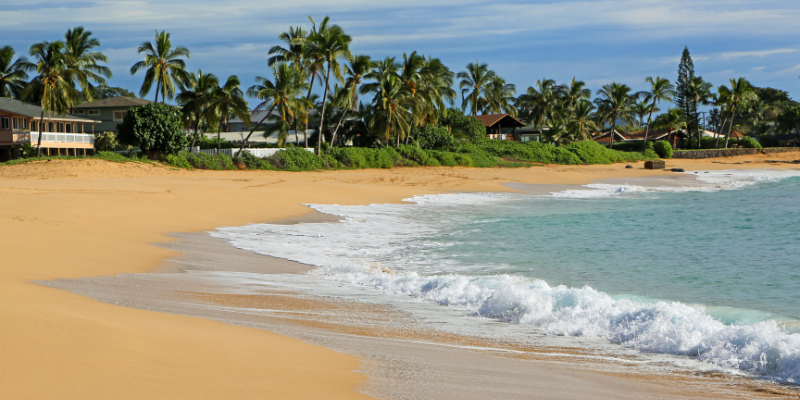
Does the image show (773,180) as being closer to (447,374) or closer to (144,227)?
(144,227)

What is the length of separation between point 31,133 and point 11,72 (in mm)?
12842

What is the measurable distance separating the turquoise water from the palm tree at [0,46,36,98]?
4478cm

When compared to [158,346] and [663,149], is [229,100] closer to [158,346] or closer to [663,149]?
[158,346]

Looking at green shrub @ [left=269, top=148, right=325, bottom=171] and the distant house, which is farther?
the distant house

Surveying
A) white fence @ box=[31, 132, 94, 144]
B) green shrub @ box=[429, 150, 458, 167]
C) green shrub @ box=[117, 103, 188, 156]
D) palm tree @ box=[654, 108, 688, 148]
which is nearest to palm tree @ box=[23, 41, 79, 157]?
white fence @ box=[31, 132, 94, 144]

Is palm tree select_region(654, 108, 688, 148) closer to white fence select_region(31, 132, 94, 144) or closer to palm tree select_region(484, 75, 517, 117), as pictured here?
palm tree select_region(484, 75, 517, 117)

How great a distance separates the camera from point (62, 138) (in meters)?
42.0

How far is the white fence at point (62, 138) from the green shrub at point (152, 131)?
1038 centimetres

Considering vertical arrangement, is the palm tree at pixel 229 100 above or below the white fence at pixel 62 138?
above

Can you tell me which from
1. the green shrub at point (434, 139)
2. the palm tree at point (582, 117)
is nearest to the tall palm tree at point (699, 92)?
the palm tree at point (582, 117)

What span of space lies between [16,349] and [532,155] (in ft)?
168

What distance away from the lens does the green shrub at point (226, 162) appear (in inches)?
1372

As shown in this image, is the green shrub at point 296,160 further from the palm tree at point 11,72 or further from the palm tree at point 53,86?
the palm tree at point 11,72

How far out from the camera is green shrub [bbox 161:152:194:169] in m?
32.7
